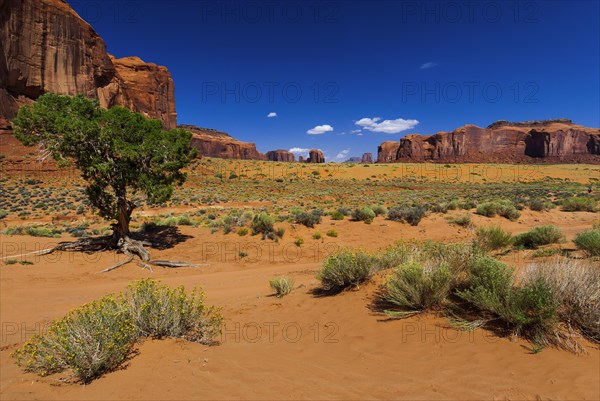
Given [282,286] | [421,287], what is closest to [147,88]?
[282,286]

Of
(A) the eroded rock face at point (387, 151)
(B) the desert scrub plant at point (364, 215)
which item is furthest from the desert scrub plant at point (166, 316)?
(A) the eroded rock face at point (387, 151)

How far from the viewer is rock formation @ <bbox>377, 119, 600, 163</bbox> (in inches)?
4210

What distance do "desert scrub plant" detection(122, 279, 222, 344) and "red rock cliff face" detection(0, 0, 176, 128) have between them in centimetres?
5739

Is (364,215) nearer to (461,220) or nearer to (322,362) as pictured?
(461,220)

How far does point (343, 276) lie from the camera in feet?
20.8

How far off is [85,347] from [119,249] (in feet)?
36.3

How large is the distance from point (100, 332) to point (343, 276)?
425 cm

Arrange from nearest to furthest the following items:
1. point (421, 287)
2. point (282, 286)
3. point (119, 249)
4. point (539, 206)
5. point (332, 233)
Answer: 1. point (421, 287)
2. point (282, 286)
3. point (119, 249)
4. point (332, 233)
5. point (539, 206)

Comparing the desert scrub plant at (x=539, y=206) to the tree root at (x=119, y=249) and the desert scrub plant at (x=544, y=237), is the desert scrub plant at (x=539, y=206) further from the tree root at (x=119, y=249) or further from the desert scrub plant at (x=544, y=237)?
the tree root at (x=119, y=249)

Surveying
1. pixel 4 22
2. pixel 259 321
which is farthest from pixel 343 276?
pixel 4 22

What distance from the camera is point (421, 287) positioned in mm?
4594

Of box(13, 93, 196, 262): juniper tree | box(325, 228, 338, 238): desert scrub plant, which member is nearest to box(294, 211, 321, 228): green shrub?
box(325, 228, 338, 238): desert scrub plant

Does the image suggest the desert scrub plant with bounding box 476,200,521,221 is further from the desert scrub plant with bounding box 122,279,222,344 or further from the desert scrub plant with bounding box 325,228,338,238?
the desert scrub plant with bounding box 122,279,222,344

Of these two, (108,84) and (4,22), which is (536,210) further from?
(108,84)
